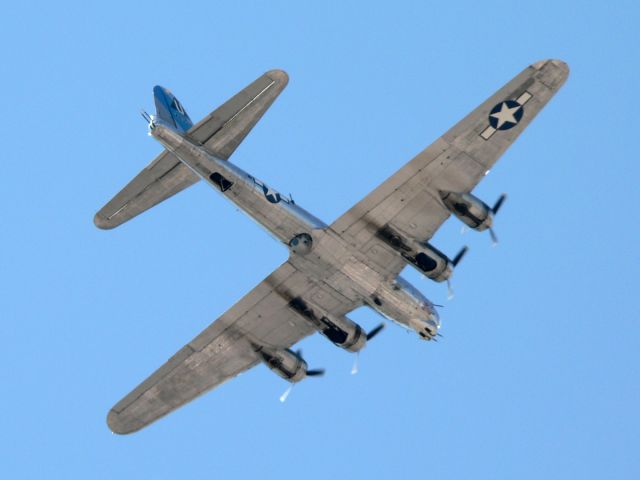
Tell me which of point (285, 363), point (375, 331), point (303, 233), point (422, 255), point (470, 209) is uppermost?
point (470, 209)

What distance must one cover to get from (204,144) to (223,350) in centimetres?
915

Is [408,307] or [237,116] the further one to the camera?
[408,307]

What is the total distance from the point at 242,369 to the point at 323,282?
5.96m

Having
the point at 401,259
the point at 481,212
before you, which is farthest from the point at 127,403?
the point at 481,212

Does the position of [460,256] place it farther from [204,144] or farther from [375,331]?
[204,144]

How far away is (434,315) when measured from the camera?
45.8m

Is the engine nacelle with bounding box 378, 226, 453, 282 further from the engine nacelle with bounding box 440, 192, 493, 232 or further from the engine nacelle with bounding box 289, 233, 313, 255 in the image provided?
the engine nacelle with bounding box 289, 233, 313, 255

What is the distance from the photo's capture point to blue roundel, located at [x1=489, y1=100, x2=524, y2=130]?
4162 cm

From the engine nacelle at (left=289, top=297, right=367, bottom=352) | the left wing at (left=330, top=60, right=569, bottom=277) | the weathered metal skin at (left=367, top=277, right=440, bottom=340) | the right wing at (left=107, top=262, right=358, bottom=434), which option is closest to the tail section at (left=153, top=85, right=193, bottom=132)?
the right wing at (left=107, top=262, right=358, bottom=434)

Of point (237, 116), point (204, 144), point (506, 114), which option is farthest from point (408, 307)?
point (204, 144)

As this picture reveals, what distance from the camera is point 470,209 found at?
43.1 m

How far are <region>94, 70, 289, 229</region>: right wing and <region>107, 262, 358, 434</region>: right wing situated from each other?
5.32 metres

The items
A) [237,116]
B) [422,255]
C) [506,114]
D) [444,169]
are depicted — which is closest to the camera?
[506,114]

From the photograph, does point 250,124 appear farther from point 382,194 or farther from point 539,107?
point 539,107
